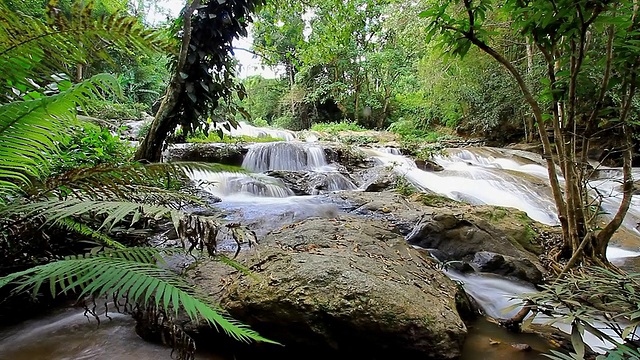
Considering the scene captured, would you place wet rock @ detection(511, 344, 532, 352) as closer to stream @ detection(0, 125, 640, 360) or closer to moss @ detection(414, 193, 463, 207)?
stream @ detection(0, 125, 640, 360)

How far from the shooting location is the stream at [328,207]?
1.57 meters

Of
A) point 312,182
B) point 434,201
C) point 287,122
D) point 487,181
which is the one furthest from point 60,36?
point 287,122

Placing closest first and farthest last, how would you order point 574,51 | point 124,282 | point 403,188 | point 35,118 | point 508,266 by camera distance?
point 124,282, point 35,118, point 574,51, point 508,266, point 403,188

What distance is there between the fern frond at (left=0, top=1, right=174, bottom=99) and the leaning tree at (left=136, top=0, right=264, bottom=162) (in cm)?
194

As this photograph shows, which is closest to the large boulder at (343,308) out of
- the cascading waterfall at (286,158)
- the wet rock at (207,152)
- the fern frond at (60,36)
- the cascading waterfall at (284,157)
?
the fern frond at (60,36)

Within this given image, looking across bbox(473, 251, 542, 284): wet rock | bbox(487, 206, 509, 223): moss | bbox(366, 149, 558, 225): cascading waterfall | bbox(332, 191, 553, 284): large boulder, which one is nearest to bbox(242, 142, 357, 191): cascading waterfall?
bbox(366, 149, 558, 225): cascading waterfall

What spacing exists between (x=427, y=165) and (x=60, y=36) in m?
8.16

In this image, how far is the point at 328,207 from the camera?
4.58m

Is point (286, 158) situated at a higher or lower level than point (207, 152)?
lower

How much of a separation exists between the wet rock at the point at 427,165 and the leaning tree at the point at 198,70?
6220 mm

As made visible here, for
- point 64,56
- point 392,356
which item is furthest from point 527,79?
point 64,56

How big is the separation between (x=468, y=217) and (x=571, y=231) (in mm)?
1139

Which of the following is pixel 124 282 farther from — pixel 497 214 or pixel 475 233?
pixel 497 214

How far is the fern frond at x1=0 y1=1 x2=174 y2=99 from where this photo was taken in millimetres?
1057
